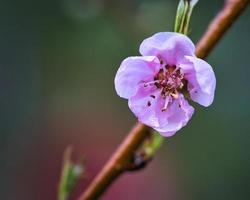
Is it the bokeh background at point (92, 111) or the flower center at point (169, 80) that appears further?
the bokeh background at point (92, 111)

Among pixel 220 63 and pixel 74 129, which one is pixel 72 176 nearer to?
pixel 220 63

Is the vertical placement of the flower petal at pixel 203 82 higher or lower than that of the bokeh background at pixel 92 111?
higher

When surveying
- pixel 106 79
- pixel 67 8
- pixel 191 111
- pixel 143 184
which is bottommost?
pixel 143 184

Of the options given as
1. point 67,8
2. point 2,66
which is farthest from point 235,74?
point 2,66

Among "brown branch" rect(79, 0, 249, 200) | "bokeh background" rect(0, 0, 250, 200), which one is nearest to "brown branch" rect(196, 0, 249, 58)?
"brown branch" rect(79, 0, 249, 200)

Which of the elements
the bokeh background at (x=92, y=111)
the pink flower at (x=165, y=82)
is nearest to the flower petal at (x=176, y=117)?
the pink flower at (x=165, y=82)

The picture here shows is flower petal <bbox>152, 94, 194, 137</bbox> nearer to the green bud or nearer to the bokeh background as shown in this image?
the green bud

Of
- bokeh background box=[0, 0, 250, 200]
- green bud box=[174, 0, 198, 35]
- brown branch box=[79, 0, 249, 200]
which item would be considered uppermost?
green bud box=[174, 0, 198, 35]

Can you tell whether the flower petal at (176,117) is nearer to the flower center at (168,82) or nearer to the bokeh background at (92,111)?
the flower center at (168,82)

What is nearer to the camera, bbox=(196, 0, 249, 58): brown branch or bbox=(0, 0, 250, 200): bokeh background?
bbox=(196, 0, 249, 58): brown branch
